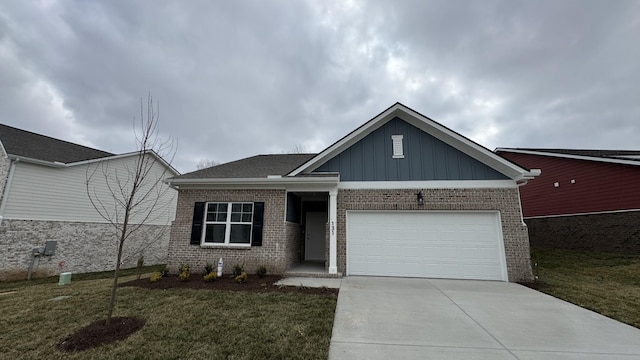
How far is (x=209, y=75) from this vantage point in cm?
1169

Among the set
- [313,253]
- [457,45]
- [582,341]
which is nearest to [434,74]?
[457,45]

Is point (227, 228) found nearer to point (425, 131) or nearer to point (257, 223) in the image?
point (257, 223)

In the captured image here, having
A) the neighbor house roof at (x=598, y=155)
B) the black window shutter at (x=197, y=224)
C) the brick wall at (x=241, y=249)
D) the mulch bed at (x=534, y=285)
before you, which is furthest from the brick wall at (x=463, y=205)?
the neighbor house roof at (x=598, y=155)

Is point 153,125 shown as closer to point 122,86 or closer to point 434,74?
point 122,86

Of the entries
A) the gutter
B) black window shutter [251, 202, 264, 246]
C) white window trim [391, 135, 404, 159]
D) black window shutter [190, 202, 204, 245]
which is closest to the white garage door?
white window trim [391, 135, 404, 159]

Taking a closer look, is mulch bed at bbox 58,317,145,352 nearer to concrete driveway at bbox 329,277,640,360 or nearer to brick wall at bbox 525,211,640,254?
concrete driveway at bbox 329,277,640,360

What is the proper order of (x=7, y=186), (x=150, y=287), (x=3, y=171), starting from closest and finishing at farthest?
1. (x=150, y=287)
2. (x=7, y=186)
3. (x=3, y=171)

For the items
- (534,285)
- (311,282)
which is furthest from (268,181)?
(534,285)

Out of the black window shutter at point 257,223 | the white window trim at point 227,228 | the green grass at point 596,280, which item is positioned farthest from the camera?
the white window trim at point 227,228

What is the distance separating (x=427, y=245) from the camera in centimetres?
827

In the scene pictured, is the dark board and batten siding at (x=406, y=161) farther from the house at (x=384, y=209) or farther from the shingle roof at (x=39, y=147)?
the shingle roof at (x=39, y=147)

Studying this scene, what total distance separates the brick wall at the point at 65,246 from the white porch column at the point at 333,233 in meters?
7.95

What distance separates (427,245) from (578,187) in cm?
1080

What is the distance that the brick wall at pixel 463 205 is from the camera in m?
7.80
